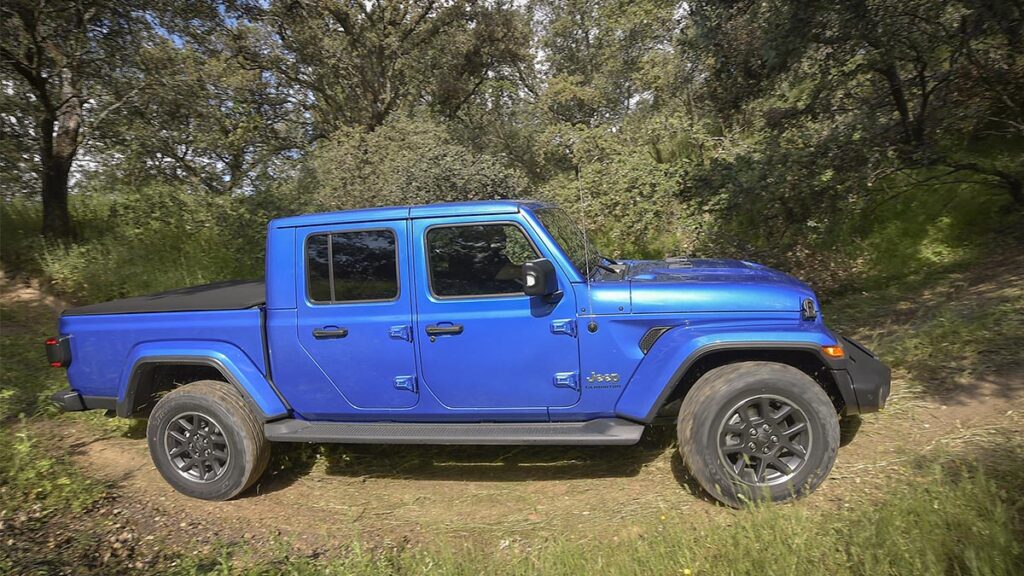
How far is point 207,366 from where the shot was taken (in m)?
4.34

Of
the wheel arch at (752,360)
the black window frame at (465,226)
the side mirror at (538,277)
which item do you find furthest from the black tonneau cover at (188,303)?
the wheel arch at (752,360)

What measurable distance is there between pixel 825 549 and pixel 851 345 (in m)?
1.58

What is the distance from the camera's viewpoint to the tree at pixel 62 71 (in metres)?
8.38

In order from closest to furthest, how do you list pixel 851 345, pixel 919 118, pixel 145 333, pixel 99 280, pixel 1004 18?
pixel 851 345
pixel 145 333
pixel 1004 18
pixel 919 118
pixel 99 280

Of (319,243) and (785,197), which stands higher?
(785,197)

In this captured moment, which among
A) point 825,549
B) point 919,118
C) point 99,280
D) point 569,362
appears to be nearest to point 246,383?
point 569,362

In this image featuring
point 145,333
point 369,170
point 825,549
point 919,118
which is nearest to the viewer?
point 825,549

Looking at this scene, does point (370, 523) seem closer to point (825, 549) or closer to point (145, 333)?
point (145, 333)

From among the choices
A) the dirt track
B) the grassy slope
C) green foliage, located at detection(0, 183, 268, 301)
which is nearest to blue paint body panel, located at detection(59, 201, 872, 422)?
the dirt track

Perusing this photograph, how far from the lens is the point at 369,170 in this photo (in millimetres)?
10484

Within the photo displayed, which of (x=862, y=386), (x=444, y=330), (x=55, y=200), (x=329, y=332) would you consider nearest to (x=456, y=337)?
(x=444, y=330)

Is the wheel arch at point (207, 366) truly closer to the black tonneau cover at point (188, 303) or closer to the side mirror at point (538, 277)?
the black tonneau cover at point (188, 303)

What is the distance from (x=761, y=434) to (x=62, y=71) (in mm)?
10398

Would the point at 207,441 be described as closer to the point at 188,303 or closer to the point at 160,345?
the point at 160,345
